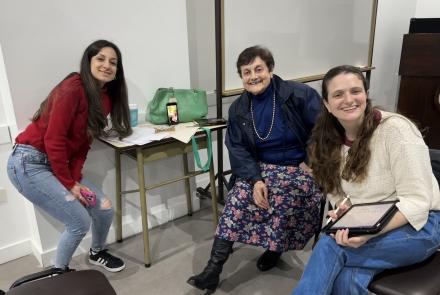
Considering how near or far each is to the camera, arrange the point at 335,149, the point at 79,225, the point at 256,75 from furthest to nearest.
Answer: the point at 256,75
the point at 79,225
the point at 335,149

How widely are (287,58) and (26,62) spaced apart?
5.76 ft

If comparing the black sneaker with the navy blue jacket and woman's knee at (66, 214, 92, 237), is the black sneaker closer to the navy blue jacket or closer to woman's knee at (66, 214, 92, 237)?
woman's knee at (66, 214, 92, 237)

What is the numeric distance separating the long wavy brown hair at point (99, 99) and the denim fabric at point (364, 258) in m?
1.12

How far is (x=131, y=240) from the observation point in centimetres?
229

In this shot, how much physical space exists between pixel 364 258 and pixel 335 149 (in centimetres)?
40

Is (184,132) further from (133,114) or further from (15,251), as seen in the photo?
(15,251)

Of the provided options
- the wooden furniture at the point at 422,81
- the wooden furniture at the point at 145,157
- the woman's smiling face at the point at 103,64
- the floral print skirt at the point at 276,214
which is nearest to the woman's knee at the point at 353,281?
the floral print skirt at the point at 276,214

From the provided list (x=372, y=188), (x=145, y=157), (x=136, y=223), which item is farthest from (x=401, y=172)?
(x=136, y=223)

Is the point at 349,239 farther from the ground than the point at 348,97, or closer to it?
closer to it

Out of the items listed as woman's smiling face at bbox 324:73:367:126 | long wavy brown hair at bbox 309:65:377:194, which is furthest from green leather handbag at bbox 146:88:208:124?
woman's smiling face at bbox 324:73:367:126

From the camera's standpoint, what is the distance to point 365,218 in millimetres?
1188

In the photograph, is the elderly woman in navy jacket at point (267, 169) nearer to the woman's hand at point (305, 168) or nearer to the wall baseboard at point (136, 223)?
the woman's hand at point (305, 168)

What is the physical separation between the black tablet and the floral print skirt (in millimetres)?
455

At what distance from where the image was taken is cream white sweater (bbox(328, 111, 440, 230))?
1.17 meters
